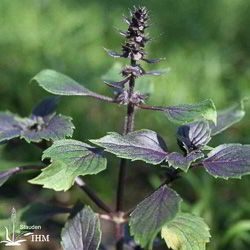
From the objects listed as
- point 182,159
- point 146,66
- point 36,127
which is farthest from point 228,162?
point 146,66

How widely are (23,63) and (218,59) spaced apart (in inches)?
57.7

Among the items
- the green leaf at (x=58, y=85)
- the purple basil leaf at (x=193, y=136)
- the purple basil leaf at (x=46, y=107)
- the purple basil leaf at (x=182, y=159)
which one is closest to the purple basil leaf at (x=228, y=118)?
the purple basil leaf at (x=193, y=136)

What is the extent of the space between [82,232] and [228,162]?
0.50 metres

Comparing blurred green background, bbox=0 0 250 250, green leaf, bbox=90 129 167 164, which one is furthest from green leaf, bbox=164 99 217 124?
blurred green background, bbox=0 0 250 250

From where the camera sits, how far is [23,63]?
124 inches

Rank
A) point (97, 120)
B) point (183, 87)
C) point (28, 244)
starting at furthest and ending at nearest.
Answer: point (183, 87) < point (97, 120) < point (28, 244)

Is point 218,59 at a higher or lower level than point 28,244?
higher

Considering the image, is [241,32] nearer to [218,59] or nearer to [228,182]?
[218,59]

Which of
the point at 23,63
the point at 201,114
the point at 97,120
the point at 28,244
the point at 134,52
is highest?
the point at 23,63

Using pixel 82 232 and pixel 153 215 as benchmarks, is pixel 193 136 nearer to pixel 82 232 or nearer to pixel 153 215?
pixel 153 215

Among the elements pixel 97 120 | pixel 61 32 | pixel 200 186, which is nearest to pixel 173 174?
pixel 200 186

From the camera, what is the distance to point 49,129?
4.33ft

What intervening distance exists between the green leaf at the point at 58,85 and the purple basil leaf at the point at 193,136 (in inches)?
12.2

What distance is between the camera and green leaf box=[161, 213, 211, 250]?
1181 mm
